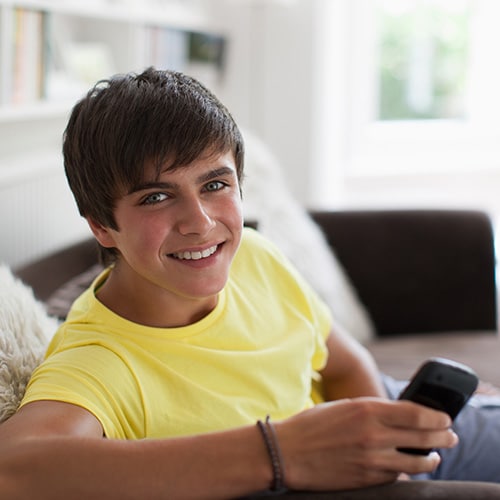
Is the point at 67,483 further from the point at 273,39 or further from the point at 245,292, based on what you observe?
the point at 273,39

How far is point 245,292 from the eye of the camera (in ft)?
4.17

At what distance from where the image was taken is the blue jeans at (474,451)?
1.40 meters

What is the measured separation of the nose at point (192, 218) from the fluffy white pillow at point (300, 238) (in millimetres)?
1058

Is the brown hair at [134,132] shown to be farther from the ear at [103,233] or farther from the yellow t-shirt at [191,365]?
the yellow t-shirt at [191,365]

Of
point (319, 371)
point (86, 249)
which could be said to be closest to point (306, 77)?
point (86, 249)

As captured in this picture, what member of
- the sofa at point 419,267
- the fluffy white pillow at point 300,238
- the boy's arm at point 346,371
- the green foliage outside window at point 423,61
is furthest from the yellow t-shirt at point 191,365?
the green foliage outside window at point 423,61

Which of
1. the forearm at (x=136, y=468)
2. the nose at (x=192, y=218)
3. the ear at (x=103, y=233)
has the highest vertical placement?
the nose at (x=192, y=218)

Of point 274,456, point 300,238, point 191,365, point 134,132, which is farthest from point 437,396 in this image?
→ point 300,238

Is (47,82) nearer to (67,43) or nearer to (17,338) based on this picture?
(67,43)

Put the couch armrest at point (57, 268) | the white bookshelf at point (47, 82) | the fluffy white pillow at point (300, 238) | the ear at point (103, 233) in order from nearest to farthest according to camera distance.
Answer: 1. the ear at point (103, 233)
2. the couch armrest at point (57, 268)
3. the white bookshelf at point (47, 82)
4. the fluffy white pillow at point (300, 238)

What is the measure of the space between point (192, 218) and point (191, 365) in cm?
19

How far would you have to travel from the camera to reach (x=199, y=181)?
1057 millimetres

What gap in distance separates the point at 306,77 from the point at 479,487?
104 inches

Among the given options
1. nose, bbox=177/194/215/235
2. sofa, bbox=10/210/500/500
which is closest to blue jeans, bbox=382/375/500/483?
nose, bbox=177/194/215/235
